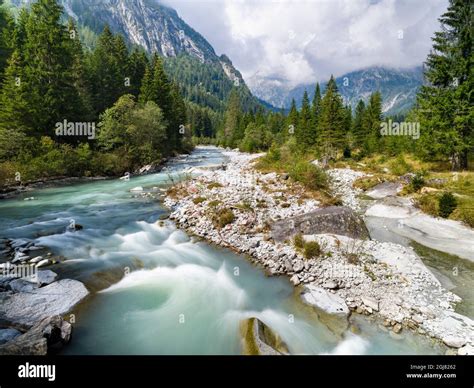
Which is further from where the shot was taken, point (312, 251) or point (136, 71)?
point (136, 71)

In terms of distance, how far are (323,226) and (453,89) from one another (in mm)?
21944

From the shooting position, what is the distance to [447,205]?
1423 cm

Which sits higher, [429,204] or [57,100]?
→ [57,100]

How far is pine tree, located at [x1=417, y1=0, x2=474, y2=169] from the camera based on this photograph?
20672 millimetres

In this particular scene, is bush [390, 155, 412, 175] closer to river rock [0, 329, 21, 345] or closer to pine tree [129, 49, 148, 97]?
river rock [0, 329, 21, 345]

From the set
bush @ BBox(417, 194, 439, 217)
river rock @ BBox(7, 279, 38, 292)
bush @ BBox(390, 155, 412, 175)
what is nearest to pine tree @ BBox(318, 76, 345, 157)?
bush @ BBox(390, 155, 412, 175)

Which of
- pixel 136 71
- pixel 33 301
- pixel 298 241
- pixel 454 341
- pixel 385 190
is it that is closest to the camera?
pixel 454 341

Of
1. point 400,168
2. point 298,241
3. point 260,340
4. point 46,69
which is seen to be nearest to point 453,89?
point 400,168

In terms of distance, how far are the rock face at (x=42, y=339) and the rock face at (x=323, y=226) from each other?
7.80m

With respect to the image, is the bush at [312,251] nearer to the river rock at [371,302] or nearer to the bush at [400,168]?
the river rock at [371,302]

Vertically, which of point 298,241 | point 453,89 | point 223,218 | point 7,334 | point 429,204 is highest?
point 453,89

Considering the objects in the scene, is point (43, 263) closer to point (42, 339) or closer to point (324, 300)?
point (42, 339)

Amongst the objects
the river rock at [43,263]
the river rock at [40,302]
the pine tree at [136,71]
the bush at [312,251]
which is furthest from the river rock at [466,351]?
the pine tree at [136,71]

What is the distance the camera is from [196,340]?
19.8 feet
